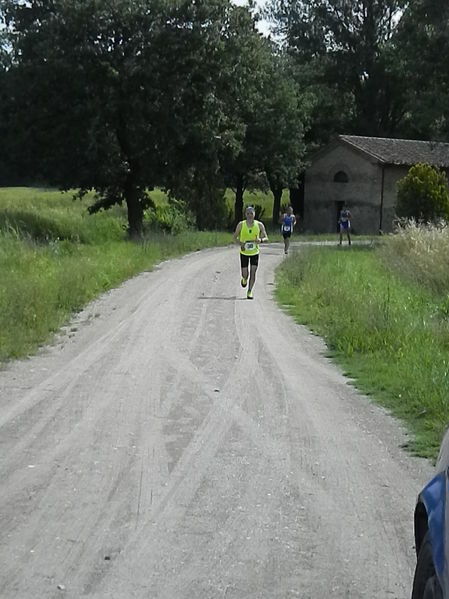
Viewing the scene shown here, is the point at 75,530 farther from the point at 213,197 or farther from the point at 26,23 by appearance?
the point at 213,197

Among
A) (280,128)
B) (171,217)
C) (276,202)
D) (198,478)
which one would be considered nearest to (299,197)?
(276,202)

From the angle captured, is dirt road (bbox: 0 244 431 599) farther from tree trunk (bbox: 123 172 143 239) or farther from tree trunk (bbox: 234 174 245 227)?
tree trunk (bbox: 234 174 245 227)

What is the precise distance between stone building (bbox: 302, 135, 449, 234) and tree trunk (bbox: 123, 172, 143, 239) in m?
18.9

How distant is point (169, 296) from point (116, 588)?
15081mm

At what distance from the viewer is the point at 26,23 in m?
38.4

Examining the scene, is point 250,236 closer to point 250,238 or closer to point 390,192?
point 250,238

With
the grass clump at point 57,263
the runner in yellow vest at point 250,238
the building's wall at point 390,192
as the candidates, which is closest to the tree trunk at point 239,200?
the building's wall at point 390,192

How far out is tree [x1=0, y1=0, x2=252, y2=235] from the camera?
35312mm

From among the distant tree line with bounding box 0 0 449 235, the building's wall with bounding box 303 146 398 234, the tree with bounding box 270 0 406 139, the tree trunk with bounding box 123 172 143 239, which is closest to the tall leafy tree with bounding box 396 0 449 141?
the distant tree line with bounding box 0 0 449 235

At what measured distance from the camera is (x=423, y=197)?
44.1 meters

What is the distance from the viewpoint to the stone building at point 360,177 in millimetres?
56938

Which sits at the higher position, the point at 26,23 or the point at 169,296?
the point at 26,23

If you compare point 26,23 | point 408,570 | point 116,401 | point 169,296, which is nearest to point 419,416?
point 116,401

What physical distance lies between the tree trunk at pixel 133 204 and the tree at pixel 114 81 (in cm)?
294
